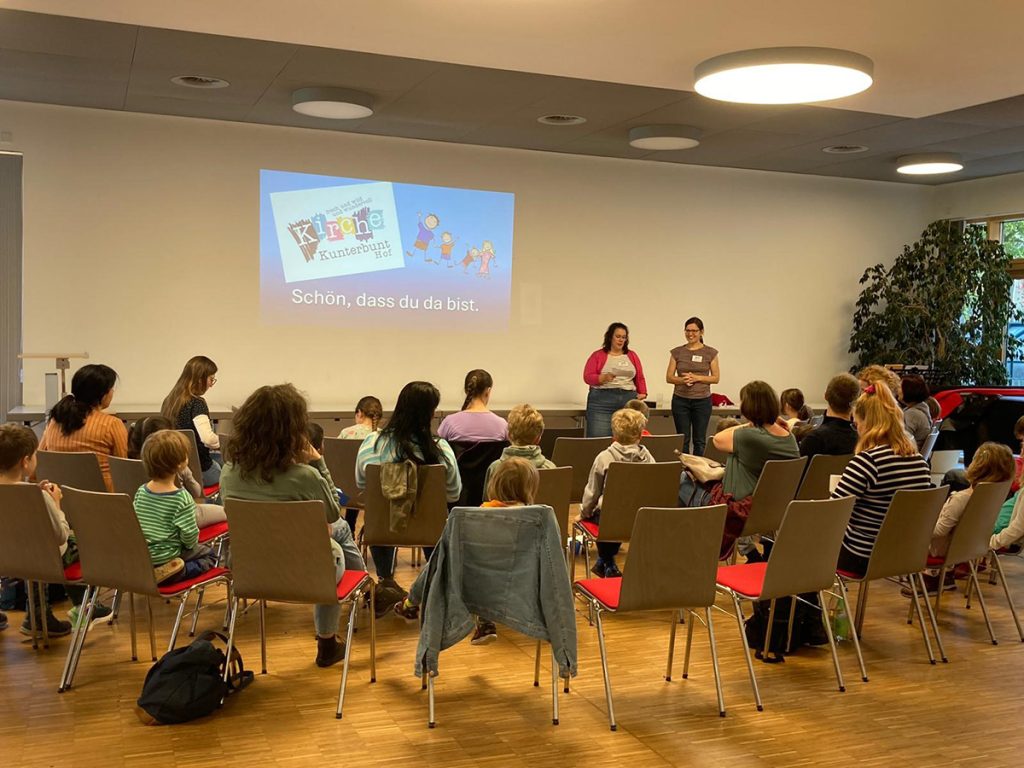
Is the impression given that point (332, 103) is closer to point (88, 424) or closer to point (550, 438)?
point (550, 438)

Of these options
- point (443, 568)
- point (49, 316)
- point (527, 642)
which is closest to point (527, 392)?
point (49, 316)

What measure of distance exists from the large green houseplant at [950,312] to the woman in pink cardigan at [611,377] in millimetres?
3493

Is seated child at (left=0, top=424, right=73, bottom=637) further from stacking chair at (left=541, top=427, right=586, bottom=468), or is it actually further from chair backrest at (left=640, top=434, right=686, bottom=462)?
chair backrest at (left=640, top=434, right=686, bottom=462)

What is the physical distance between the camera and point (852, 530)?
444 cm

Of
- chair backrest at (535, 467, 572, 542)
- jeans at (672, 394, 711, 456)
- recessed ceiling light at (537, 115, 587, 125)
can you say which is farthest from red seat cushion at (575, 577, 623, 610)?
jeans at (672, 394, 711, 456)

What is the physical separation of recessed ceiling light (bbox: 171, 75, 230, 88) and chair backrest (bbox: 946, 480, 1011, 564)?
18.9 feet

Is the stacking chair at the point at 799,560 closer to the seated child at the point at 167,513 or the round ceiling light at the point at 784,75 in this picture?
the seated child at the point at 167,513

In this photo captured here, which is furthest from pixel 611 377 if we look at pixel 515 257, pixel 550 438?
pixel 550 438

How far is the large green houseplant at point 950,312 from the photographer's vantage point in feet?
34.4

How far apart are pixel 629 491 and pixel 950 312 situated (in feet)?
23.2

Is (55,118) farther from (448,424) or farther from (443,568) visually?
(443,568)

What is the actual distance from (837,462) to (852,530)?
947 mm

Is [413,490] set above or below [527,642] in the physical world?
above

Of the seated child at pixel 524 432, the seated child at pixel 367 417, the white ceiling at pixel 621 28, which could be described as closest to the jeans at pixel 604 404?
the white ceiling at pixel 621 28
